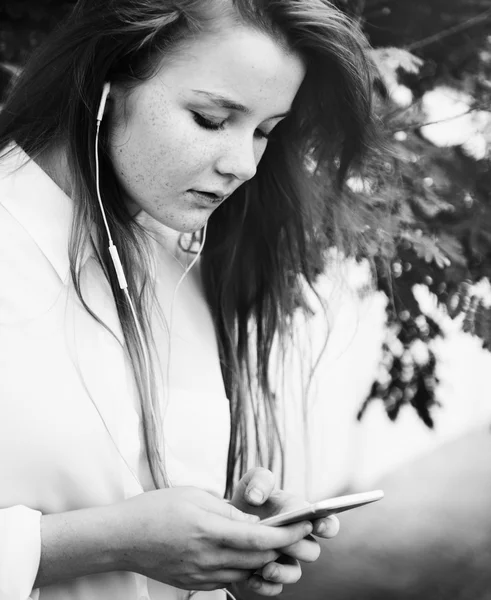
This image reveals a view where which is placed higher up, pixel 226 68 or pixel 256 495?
pixel 226 68

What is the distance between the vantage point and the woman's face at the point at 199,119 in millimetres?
1370

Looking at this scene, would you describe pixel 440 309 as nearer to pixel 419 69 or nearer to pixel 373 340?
pixel 373 340

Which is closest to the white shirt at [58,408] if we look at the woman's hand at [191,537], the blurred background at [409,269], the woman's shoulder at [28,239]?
the woman's shoulder at [28,239]

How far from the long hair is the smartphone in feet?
0.94

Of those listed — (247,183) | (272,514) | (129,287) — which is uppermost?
(247,183)

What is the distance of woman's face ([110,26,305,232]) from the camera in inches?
53.9

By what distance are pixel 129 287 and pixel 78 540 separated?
509 mm

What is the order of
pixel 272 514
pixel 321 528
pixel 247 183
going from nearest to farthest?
pixel 321 528
pixel 272 514
pixel 247 183

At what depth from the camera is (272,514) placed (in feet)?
4.62

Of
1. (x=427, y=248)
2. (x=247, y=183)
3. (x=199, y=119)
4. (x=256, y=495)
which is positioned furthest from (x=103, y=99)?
(x=427, y=248)

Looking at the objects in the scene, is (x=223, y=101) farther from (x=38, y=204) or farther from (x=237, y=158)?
(x=38, y=204)

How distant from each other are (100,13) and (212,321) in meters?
0.70

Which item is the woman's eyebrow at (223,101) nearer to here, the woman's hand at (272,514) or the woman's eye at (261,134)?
the woman's eye at (261,134)

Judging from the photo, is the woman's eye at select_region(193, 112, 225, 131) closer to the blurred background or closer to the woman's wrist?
the blurred background
